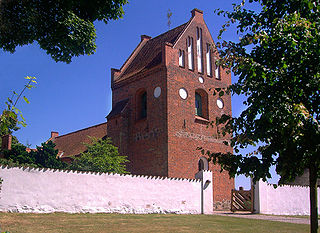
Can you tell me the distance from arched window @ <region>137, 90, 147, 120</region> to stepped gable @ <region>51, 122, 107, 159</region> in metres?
5.61

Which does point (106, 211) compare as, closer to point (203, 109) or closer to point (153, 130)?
Result: point (153, 130)

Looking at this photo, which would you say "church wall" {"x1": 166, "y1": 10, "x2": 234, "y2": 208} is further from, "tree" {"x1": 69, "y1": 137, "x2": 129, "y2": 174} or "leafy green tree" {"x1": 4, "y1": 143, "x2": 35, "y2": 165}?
"leafy green tree" {"x1": 4, "y1": 143, "x2": 35, "y2": 165}

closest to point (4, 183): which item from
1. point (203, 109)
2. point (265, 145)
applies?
point (265, 145)

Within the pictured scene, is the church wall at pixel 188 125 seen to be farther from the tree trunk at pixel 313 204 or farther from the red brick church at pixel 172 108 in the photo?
the tree trunk at pixel 313 204

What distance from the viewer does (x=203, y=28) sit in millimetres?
29781

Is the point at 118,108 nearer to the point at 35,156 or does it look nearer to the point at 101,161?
the point at 101,161

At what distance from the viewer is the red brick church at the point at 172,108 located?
26.0 meters

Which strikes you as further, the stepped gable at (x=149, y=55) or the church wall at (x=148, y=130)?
the stepped gable at (x=149, y=55)

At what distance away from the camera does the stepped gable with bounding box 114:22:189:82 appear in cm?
2866

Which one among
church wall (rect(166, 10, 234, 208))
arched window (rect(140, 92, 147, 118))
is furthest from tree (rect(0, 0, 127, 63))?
arched window (rect(140, 92, 147, 118))

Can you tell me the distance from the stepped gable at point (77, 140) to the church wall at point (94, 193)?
14.6 meters

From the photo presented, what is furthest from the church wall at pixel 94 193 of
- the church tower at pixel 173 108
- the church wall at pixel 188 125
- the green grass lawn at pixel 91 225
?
the church tower at pixel 173 108

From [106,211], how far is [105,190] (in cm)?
94

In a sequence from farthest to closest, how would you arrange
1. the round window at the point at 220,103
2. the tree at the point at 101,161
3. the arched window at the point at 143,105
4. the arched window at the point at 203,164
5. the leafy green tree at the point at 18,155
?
the round window at the point at 220,103 < the arched window at the point at 143,105 < the arched window at the point at 203,164 < the leafy green tree at the point at 18,155 < the tree at the point at 101,161
